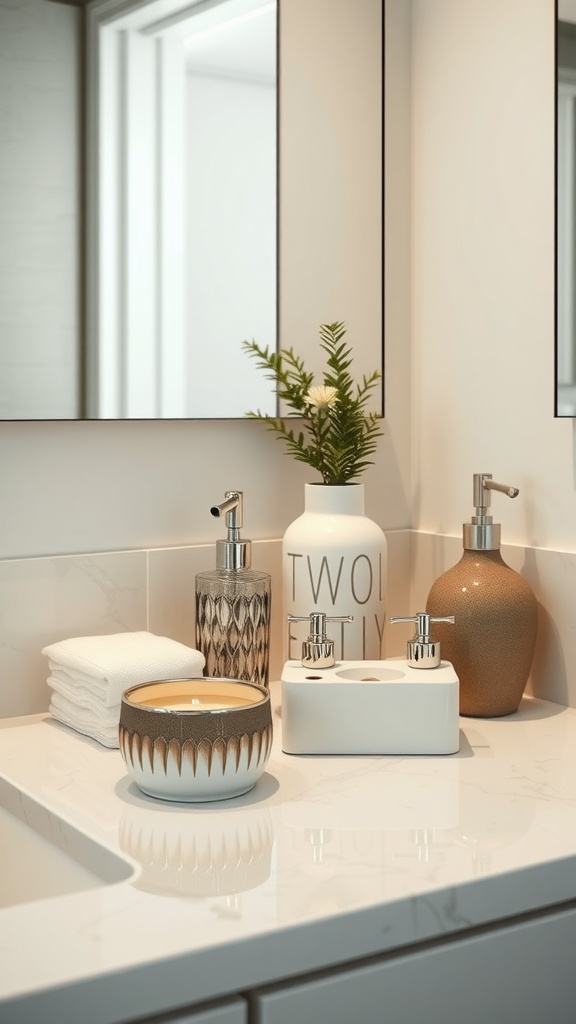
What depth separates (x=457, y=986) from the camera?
82 centimetres

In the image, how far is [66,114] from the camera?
1.24 m

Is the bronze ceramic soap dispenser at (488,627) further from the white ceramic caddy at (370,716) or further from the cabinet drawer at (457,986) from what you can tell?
the cabinet drawer at (457,986)

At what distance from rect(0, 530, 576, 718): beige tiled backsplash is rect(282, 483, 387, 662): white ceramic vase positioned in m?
0.11

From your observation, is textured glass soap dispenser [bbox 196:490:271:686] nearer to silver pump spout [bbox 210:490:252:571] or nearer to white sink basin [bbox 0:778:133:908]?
silver pump spout [bbox 210:490:252:571]

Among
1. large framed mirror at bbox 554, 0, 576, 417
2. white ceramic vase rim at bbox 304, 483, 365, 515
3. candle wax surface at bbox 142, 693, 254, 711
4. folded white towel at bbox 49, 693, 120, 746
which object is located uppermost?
large framed mirror at bbox 554, 0, 576, 417

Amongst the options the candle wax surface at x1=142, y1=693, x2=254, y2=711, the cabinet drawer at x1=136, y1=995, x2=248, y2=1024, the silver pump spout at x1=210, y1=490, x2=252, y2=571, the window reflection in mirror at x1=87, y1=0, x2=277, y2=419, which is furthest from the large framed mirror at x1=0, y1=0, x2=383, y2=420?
the cabinet drawer at x1=136, y1=995, x2=248, y2=1024

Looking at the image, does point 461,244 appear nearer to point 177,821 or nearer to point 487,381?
point 487,381

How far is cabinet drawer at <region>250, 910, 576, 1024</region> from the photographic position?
0.76 meters

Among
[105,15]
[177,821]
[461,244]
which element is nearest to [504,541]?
[461,244]

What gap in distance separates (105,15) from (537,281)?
22.5 inches

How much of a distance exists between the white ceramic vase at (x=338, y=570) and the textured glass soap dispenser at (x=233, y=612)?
1.5 inches

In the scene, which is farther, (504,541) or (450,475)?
(450,475)

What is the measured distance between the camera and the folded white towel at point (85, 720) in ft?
3.74

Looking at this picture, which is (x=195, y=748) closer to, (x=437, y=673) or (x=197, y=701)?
(x=197, y=701)
